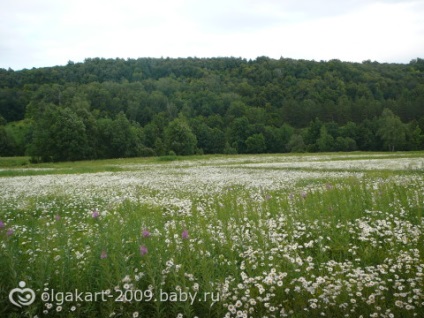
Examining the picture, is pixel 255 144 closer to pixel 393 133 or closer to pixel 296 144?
pixel 296 144

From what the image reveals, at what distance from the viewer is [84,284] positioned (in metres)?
4.96

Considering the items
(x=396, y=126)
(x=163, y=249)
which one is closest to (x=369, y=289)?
(x=163, y=249)

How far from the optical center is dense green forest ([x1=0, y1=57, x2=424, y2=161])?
285ft

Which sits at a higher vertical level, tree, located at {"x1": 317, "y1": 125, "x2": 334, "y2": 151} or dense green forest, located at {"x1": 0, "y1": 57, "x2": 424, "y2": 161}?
dense green forest, located at {"x1": 0, "y1": 57, "x2": 424, "y2": 161}

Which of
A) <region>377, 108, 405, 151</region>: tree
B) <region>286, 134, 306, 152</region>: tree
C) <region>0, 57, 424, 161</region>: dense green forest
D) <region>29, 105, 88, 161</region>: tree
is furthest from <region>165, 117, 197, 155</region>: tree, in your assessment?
<region>377, 108, 405, 151</region>: tree

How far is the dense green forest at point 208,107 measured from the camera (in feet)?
285

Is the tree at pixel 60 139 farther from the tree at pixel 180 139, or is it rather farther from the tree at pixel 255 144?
the tree at pixel 255 144

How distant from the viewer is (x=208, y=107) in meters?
142

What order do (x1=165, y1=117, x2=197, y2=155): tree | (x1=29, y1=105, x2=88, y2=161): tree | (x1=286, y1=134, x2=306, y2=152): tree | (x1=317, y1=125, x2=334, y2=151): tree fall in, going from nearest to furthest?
(x1=29, y1=105, x2=88, y2=161): tree
(x1=165, y1=117, x2=197, y2=155): tree
(x1=317, y1=125, x2=334, y2=151): tree
(x1=286, y1=134, x2=306, y2=152): tree

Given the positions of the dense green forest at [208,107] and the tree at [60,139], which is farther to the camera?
the dense green forest at [208,107]

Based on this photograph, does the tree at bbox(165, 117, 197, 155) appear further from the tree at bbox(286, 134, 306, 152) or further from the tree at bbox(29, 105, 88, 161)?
the tree at bbox(286, 134, 306, 152)

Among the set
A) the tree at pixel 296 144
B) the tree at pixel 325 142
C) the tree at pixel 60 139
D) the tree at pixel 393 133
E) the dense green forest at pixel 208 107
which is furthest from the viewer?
the tree at pixel 296 144

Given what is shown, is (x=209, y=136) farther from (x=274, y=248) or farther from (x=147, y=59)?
(x=274, y=248)

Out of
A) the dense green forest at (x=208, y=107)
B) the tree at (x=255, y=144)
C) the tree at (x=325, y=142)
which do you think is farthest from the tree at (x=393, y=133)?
the tree at (x=255, y=144)
